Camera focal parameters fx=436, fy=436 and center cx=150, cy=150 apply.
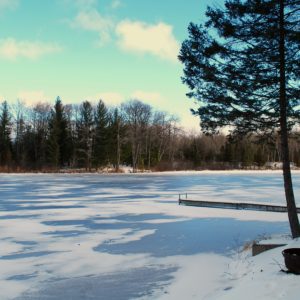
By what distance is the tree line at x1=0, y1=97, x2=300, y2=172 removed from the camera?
216 ft

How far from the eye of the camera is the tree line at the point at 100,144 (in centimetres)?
6569

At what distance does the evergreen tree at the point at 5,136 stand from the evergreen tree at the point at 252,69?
56.6 metres

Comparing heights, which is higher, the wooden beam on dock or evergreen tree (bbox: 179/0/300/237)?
evergreen tree (bbox: 179/0/300/237)

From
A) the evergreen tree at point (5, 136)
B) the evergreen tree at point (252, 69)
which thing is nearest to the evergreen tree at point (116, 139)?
the evergreen tree at point (5, 136)

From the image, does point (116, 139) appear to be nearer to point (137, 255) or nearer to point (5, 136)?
point (5, 136)

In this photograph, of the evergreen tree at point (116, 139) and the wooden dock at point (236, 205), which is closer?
the wooden dock at point (236, 205)

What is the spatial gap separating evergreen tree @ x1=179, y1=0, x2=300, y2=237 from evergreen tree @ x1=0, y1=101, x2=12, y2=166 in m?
56.6

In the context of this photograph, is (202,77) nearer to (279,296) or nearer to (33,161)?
(279,296)

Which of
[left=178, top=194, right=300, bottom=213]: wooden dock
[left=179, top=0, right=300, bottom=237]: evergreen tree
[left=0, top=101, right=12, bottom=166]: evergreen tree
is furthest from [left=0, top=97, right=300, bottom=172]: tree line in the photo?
[left=179, top=0, right=300, bottom=237]: evergreen tree

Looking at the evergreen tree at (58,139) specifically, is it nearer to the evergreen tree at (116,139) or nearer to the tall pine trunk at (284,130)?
the evergreen tree at (116,139)

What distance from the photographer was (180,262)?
975 centimetres

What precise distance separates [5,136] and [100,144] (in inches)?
620

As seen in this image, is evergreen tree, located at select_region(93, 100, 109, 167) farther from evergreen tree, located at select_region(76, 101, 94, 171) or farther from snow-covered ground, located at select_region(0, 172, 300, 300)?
snow-covered ground, located at select_region(0, 172, 300, 300)

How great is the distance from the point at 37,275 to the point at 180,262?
3.11 meters
